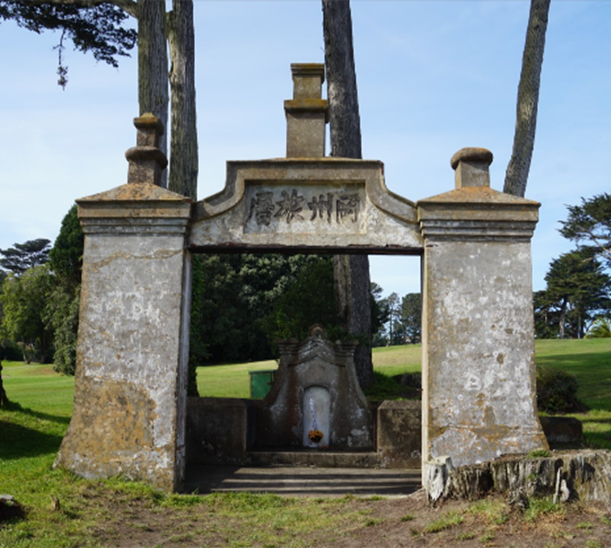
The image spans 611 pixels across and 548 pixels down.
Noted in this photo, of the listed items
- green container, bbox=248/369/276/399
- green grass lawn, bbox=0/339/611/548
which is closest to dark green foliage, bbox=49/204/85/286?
green grass lawn, bbox=0/339/611/548

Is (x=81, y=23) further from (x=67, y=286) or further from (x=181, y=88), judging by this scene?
(x=67, y=286)

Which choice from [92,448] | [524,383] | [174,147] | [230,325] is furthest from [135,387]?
[230,325]

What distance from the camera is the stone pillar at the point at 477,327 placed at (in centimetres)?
748

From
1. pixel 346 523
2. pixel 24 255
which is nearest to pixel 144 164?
pixel 346 523

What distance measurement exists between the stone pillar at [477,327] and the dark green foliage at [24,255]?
212 ft

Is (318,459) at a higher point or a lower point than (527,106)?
lower

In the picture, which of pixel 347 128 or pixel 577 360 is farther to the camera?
pixel 577 360

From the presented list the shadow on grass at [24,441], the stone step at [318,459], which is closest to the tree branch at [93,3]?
the shadow on grass at [24,441]

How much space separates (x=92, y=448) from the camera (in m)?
7.57

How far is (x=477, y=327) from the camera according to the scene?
7.65 m

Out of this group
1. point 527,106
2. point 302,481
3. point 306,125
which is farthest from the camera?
point 527,106

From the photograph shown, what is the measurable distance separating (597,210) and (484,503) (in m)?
37.9

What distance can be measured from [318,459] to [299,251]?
158 inches

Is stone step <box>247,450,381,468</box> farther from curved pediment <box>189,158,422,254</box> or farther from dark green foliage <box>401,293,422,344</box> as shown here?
dark green foliage <box>401,293,422,344</box>
